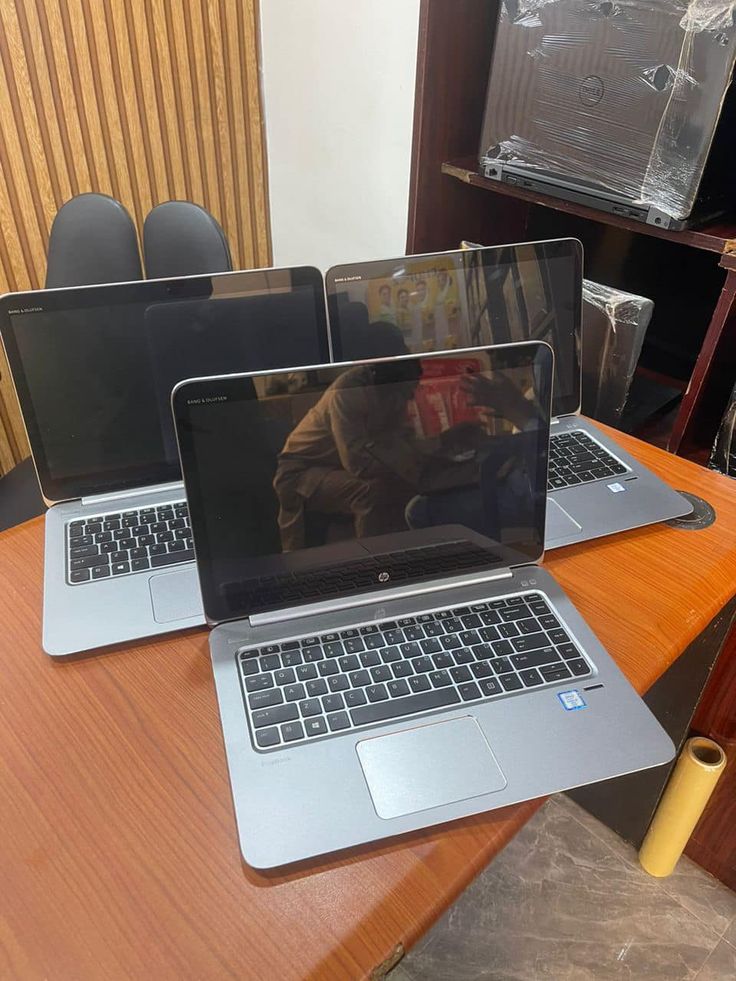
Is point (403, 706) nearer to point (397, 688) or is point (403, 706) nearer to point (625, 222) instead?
point (397, 688)

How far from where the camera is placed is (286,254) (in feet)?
6.64

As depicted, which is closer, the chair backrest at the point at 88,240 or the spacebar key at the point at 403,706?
the spacebar key at the point at 403,706

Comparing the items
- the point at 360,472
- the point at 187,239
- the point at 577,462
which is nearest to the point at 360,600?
the point at 360,472

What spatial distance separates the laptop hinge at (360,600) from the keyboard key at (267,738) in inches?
4.7

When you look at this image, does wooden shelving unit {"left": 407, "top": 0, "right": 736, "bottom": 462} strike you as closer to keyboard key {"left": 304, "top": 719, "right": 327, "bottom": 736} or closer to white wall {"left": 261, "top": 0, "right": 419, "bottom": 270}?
white wall {"left": 261, "top": 0, "right": 419, "bottom": 270}

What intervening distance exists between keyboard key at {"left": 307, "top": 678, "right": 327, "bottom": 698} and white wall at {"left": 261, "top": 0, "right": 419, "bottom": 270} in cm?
118

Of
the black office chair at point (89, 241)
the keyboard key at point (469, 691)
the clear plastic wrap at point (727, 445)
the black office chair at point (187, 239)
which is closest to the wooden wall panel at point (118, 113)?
the black office chair at point (89, 241)

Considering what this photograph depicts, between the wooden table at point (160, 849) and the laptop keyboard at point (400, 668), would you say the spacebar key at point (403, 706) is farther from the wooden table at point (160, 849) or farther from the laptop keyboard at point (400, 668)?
the wooden table at point (160, 849)

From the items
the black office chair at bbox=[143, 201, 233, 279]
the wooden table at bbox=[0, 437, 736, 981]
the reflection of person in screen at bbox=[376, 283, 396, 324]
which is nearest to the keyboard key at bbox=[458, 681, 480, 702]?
the wooden table at bbox=[0, 437, 736, 981]

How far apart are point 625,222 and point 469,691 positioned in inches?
31.2

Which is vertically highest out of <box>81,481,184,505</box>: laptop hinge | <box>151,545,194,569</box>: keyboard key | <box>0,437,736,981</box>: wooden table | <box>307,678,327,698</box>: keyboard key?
<box>81,481,184,505</box>: laptop hinge

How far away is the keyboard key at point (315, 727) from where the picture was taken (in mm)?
621

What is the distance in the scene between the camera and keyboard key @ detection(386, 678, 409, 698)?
0.66m

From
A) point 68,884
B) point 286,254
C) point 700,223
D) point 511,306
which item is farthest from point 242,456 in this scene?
point 286,254
